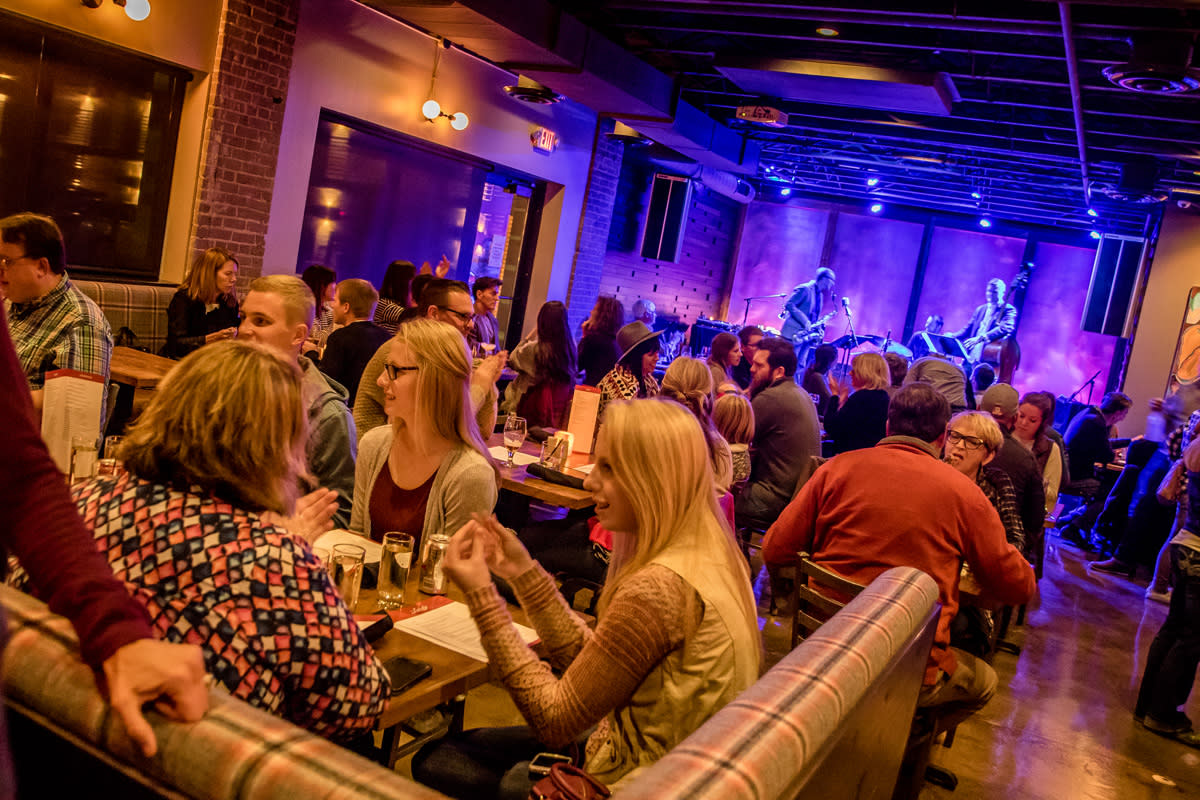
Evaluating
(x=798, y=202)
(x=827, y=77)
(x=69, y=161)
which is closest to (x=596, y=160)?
(x=827, y=77)

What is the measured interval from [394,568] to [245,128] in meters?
5.25

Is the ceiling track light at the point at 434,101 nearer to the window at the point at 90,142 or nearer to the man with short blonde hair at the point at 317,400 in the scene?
the window at the point at 90,142

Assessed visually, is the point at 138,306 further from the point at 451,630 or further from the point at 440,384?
the point at 451,630

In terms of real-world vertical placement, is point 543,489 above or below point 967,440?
below

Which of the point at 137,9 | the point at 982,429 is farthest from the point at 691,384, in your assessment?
the point at 137,9

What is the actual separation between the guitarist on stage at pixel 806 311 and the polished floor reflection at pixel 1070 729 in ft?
30.4

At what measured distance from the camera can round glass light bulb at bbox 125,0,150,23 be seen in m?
5.79

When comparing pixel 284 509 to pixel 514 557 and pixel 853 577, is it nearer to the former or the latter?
pixel 514 557

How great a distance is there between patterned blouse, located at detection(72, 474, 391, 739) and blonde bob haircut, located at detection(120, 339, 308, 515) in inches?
1.3

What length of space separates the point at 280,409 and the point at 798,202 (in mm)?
17344

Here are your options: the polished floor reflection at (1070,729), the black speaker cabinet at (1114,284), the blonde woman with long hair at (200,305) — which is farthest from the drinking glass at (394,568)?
the black speaker cabinet at (1114,284)

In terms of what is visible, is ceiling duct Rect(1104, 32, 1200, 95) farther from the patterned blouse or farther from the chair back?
the patterned blouse

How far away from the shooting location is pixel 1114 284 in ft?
37.8

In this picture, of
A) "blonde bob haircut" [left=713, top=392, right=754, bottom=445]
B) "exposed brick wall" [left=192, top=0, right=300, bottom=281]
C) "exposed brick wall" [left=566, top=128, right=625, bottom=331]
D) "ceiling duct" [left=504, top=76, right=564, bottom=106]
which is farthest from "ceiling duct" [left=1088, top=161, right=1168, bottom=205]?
"exposed brick wall" [left=192, top=0, right=300, bottom=281]
